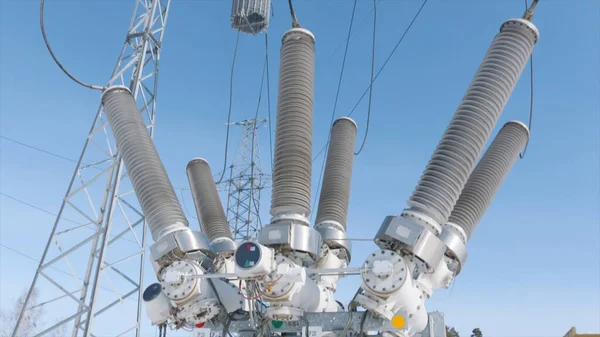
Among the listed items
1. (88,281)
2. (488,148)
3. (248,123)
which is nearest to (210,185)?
(488,148)

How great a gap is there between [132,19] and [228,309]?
11.3m

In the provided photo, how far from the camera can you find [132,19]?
15.5 meters

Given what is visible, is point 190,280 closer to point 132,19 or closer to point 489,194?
point 489,194

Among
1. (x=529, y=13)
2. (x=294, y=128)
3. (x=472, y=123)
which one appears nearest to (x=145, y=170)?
(x=294, y=128)

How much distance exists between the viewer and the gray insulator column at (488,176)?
22.8 feet

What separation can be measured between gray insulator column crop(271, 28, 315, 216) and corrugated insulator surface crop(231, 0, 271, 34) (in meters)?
4.20

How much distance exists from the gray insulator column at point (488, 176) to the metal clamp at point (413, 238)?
1128 mm

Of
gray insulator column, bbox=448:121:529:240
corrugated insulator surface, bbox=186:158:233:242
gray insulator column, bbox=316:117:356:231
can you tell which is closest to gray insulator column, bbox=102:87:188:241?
corrugated insulator surface, bbox=186:158:233:242

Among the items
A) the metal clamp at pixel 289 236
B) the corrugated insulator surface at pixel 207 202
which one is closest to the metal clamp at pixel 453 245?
the metal clamp at pixel 289 236

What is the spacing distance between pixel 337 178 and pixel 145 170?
2.84 metres

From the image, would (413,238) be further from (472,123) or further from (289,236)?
(472,123)

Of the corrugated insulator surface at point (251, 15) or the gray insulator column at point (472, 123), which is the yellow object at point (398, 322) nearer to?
the gray insulator column at point (472, 123)

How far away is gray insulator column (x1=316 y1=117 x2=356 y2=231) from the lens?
26.9 feet

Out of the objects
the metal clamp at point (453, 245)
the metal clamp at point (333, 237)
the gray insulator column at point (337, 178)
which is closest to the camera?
the metal clamp at point (453, 245)
